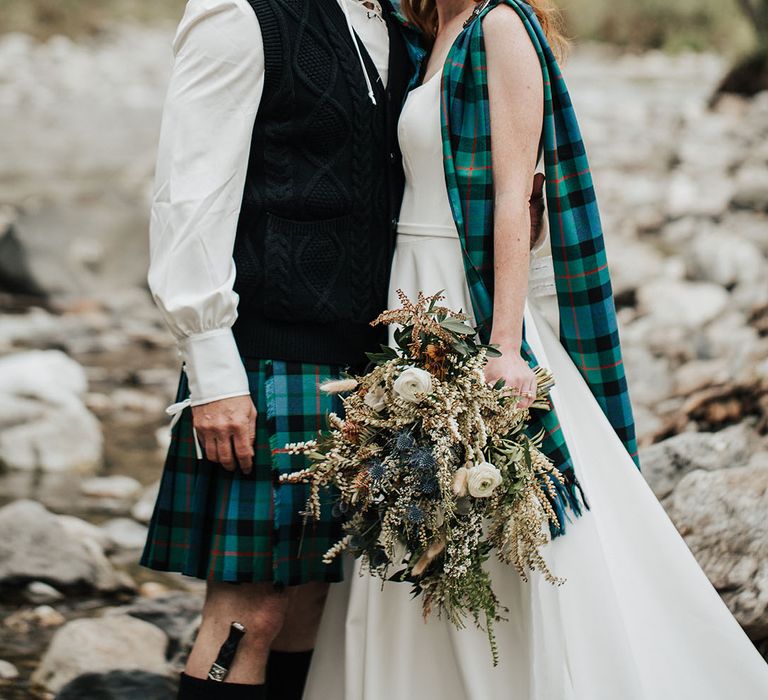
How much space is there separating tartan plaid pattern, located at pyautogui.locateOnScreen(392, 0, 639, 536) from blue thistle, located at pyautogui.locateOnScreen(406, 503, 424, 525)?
376 mm

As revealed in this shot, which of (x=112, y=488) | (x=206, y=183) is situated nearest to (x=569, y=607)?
(x=206, y=183)

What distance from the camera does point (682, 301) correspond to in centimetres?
665

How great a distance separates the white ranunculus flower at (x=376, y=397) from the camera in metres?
2.07

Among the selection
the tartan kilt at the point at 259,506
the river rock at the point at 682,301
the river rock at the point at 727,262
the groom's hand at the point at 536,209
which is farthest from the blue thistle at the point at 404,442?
the river rock at the point at 727,262

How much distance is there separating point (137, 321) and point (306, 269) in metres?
5.21

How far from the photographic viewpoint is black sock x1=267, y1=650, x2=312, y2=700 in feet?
8.52

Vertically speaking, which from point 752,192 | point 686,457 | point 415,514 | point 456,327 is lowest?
point 415,514

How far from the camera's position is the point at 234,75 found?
2211mm

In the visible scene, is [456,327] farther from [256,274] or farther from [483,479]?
[256,274]

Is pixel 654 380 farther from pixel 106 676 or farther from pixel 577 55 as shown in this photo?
pixel 577 55

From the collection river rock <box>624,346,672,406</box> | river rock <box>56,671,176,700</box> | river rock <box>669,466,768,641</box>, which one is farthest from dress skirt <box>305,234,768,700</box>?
river rock <box>624,346,672,406</box>

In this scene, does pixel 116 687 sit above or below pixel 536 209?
below

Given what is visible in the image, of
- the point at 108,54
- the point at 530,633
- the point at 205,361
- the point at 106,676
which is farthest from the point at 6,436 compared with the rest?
the point at 108,54

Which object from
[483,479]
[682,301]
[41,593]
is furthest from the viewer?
[682,301]
